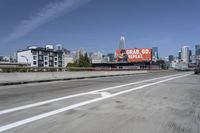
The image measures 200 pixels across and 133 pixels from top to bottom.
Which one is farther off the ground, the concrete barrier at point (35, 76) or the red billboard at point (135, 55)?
the red billboard at point (135, 55)

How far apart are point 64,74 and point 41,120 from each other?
1996 cm

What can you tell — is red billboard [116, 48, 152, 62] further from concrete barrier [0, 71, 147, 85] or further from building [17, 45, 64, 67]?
building [17, 45, 64, 67]

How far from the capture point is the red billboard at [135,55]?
96.9 metres

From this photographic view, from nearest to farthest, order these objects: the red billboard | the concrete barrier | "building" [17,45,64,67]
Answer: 1. the concrete barrier
2. the red billboard
3. "building" [17,45,64,67]

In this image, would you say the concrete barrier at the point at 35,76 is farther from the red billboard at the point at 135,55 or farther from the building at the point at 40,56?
the building at the point at 40,56

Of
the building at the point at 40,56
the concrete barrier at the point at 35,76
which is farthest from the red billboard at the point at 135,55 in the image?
the building at the point at 40,56

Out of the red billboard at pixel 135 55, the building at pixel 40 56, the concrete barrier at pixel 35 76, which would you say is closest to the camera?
the concrete barrier at pixel 35 76

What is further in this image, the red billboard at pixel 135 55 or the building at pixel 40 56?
the building at pixel 40 56

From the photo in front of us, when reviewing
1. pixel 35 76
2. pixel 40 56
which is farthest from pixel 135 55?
pixel 40 56

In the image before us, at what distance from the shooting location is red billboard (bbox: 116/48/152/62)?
96881mm

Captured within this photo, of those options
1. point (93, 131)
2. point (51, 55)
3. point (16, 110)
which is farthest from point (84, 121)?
point (51, 55)

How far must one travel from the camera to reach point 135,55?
98.4 m

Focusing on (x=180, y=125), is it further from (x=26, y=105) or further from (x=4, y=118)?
(x=26, y=105)

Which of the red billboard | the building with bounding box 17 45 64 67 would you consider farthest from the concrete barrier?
the building with bounding box 17 45 64 67
